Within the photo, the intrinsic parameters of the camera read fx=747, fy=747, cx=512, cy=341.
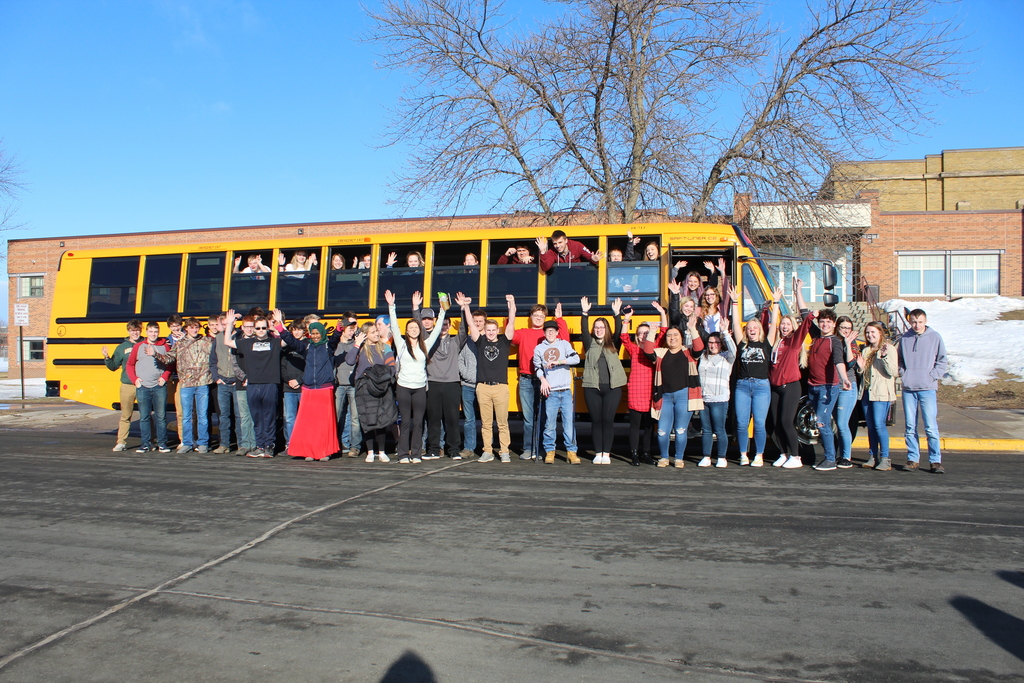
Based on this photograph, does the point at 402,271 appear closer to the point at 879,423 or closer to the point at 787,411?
the point at 787,411

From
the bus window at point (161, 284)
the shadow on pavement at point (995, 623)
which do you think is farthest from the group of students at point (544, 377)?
the shadow on pavement at point (995, 623)

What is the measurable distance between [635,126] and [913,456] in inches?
404

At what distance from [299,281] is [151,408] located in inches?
114

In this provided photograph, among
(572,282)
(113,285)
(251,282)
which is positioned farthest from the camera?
(113,285)

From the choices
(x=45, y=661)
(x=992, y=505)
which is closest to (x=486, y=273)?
(x=992, y=505)

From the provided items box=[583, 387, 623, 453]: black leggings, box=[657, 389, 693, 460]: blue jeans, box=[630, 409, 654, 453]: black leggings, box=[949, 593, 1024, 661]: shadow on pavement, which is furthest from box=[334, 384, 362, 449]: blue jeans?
box=[949, 593, 1024, 661]: shadow on pavement

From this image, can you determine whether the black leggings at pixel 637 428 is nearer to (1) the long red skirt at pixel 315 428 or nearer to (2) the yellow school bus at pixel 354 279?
(2) the yellow school bus at pixel 354 279

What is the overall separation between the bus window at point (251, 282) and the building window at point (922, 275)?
96.5ft

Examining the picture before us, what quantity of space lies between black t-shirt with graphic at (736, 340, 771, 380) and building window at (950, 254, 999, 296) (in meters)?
28.2

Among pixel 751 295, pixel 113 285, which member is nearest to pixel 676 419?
pixel 751 295

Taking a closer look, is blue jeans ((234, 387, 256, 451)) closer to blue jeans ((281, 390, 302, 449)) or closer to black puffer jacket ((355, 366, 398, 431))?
blue jeans ((281, 390, 302, 449))

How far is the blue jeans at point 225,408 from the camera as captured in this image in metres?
10.8

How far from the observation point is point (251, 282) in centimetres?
1189

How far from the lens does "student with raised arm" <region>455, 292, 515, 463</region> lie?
9758mm
